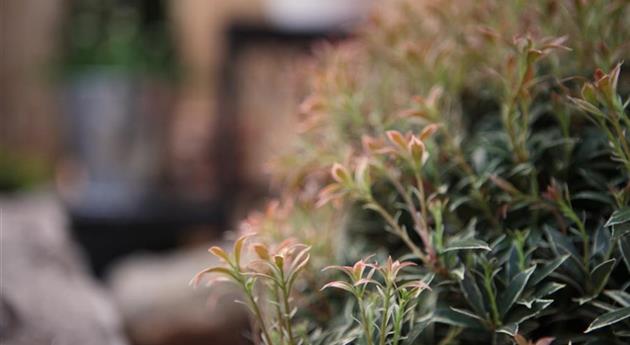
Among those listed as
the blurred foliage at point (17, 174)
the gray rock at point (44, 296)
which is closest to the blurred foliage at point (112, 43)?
the blurred foliage at point (17, 174)

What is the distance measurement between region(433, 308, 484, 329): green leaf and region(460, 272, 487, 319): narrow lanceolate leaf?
0.01 m

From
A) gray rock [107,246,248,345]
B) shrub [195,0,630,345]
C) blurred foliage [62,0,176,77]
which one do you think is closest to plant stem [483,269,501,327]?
shrub [195,0,630,345]

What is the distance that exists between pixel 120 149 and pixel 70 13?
109cm

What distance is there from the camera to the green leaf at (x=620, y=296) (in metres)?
0.46

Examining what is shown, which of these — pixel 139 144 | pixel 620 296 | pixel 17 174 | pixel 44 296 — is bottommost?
pixel 139 144

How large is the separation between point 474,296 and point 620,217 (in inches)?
4.3

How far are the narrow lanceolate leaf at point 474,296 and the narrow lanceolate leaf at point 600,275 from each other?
0.08 meters

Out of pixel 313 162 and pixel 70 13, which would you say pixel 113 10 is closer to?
pixel 70 13

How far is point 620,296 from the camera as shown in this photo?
463 mm

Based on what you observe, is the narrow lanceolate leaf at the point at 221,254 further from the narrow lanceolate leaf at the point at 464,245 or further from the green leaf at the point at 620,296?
the green leaf at the point at 620,296

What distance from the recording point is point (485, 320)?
1.56 ft

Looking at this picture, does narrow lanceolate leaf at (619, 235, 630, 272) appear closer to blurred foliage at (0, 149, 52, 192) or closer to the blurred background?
the blurred background

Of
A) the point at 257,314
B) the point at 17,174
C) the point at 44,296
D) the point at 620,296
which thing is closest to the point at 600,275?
the point at 620,296

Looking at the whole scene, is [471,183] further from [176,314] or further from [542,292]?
[176,314]
